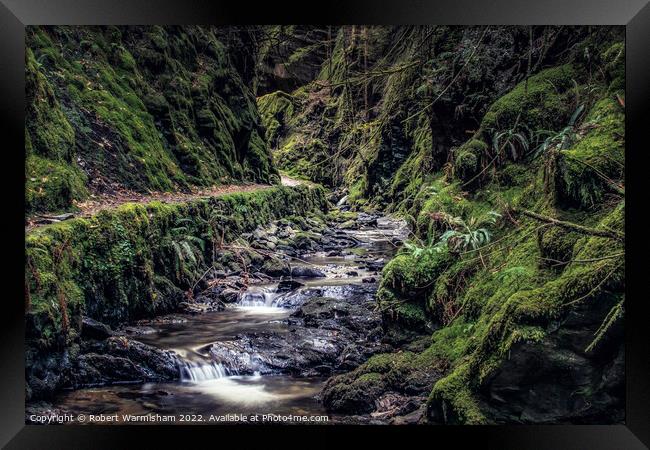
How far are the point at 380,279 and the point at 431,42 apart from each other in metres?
2.41

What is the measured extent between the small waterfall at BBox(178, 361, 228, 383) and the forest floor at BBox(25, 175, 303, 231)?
184cm

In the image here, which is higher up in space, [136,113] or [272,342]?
[136,113]

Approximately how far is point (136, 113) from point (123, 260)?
241 cm

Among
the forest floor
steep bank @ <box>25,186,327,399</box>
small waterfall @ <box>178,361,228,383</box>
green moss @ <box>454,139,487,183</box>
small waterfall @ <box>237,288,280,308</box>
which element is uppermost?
green moss @ <box>454,139,487,183</box>

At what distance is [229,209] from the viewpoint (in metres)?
5.91

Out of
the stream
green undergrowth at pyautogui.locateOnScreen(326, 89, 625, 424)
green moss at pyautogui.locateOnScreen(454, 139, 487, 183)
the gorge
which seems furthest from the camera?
green moss at pyautogui.locateOnScreen(454, 139, 487, 183)

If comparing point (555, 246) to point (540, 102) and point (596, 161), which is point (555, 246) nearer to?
point (596, 161)

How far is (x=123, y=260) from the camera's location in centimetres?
466

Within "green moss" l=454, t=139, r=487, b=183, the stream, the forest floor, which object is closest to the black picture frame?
the forest floor

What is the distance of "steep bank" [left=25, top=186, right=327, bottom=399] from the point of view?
377 cm

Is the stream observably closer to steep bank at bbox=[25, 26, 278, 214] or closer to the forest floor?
the forest floor
